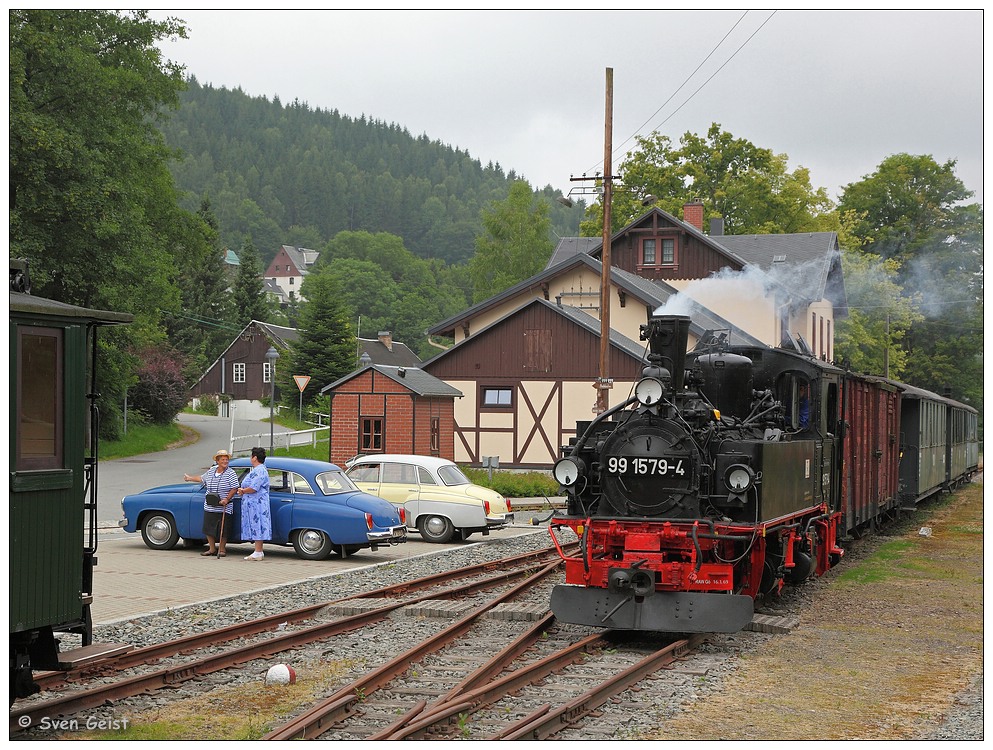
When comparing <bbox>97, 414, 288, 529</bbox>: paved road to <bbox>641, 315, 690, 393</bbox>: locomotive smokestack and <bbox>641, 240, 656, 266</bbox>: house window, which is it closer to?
<bbox>641, 315, 690, 393</bbox>: locomotive smokestack

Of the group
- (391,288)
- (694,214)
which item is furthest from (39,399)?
(391,288)

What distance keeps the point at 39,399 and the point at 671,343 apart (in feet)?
20.4

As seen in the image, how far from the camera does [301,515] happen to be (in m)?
16.4

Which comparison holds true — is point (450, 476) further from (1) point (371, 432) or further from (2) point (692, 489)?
(1) point (371, 432)

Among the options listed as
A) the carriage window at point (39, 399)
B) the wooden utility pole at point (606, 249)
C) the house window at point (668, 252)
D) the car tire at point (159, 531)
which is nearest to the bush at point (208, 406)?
the house window at point (668, 252)

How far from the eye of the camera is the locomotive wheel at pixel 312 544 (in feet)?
53.8

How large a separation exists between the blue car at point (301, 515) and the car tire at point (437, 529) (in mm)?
3235

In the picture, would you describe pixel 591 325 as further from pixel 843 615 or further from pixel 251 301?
pixel 251 301

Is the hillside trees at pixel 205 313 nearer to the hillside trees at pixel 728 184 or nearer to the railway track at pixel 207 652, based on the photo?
the hillside trees at pixel 728 184

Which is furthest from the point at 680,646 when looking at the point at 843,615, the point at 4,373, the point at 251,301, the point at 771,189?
the point at 251,301

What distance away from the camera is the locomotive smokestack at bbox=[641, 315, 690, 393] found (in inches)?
431

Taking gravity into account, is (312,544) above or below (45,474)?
below

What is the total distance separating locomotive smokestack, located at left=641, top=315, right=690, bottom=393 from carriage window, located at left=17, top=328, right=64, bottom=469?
5977 mm

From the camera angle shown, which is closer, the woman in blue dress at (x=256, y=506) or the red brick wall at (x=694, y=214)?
the woman in blue dress at (x=256, y=506)
